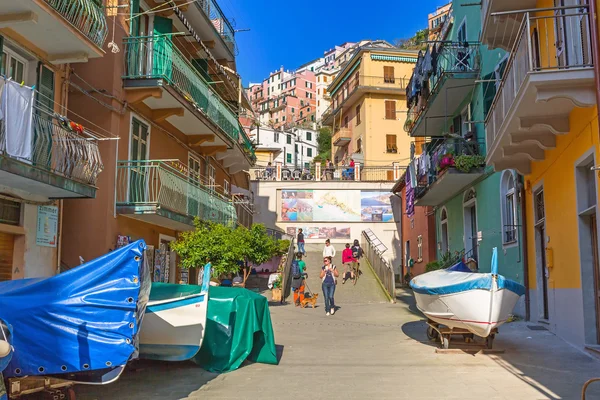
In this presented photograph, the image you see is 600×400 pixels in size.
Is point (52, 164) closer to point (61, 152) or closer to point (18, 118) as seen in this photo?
point (61, 152)

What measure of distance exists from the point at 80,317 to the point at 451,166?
14727mm

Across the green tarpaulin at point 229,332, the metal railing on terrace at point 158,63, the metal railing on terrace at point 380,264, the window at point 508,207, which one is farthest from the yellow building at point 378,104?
the green tarpaulin at point 229,332

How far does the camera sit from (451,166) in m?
19.6

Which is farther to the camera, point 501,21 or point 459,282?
point 501,21

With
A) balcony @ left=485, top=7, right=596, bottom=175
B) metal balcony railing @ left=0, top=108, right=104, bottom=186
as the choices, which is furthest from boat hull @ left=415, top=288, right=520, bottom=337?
metal balcony railing @ left=0, top=108, right=104, bottom=186

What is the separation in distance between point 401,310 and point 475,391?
1191 centimetres

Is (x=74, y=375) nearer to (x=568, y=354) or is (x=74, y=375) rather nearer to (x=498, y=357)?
(x=498, y=357)

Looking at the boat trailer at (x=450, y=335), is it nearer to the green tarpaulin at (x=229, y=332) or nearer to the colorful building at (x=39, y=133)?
the green tarpaulin at (x=229, y=332)

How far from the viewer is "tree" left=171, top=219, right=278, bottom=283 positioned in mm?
18203

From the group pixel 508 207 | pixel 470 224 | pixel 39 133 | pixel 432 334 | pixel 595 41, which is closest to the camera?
pixel 595 41

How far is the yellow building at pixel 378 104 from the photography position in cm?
4825

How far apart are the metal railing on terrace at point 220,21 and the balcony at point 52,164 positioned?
10.2 meters

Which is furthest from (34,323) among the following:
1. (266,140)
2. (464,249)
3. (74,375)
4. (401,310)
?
(266,140)

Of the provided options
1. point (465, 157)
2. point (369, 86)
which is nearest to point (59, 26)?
point (465, 157)
